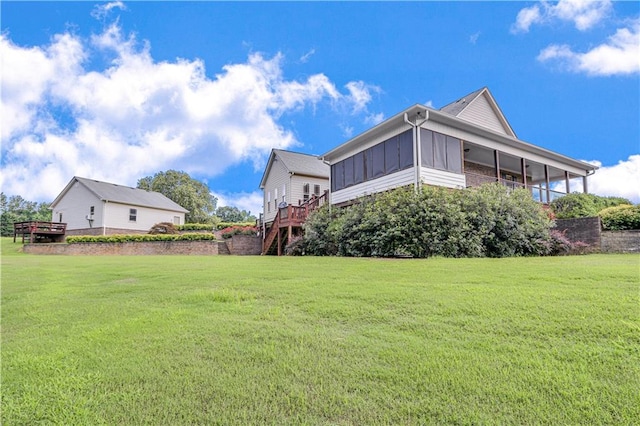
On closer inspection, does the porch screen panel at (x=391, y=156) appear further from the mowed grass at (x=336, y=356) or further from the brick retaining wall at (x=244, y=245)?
the brick retaining wall at (x=244, y=245)

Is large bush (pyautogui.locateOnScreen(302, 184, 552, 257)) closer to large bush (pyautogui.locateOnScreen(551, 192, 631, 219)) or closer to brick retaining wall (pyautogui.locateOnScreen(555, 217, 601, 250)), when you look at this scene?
brick retaining wall (pyautogui.locateOnScreen(555, 217, 601, 250))

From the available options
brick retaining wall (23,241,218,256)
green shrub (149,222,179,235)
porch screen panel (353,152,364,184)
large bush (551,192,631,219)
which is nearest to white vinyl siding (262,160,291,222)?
brick retaining wall (23,241,218,256)

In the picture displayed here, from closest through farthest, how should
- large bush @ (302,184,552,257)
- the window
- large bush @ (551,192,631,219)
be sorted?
large bush @ (302,184,552,257)
large bush @ (551,192,631,219)
the window

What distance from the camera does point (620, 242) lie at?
11.2 meters

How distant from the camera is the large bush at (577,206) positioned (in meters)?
13.5

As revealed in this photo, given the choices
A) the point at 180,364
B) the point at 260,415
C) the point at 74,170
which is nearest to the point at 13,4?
the point at 180,364

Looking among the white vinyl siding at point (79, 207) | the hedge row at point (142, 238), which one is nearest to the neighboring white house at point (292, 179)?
the hedge row at point (142, 238)

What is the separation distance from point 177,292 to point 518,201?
35.3 feet

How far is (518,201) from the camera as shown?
11.5 metres

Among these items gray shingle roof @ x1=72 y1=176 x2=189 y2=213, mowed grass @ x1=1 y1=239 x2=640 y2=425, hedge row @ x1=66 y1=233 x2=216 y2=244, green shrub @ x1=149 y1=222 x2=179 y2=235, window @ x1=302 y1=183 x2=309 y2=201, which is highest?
gray shingle roof @ x1=72 y1=176 x2=189 y2=213

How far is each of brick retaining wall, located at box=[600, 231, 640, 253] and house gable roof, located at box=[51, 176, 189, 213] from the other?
31531 millimetres

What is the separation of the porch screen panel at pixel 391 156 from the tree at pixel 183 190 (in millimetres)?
36328

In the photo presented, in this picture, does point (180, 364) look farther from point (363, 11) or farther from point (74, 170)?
point (74, 170)

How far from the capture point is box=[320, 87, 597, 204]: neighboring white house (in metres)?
12.5
